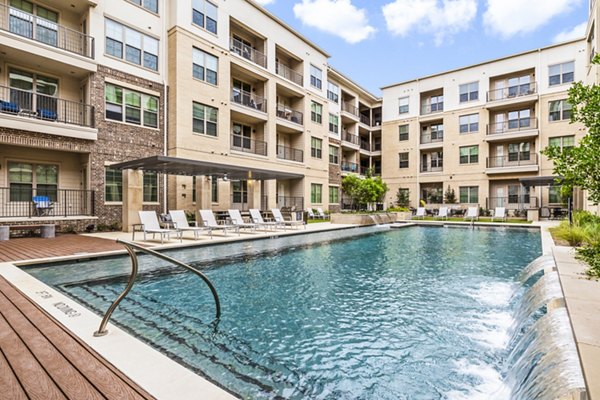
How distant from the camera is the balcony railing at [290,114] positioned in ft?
77.5

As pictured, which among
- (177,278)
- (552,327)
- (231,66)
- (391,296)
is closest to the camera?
(552,327)

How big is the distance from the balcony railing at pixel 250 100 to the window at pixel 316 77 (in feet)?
19.2

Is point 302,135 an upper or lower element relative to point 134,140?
upper

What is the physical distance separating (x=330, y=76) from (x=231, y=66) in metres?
11.8

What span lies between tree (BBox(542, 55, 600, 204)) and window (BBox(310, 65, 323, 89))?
2399 centimetres

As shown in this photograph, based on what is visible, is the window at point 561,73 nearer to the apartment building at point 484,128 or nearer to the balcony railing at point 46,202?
the apartment building at point 484,128

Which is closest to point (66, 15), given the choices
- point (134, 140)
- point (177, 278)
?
point (134, 140)

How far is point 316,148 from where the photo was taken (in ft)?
84.9

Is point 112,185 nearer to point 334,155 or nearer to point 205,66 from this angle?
point 205,66

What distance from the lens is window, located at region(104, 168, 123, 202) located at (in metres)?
14.6

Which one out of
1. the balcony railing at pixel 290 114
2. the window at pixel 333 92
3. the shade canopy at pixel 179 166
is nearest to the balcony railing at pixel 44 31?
the shade canopy at pixel 179 166

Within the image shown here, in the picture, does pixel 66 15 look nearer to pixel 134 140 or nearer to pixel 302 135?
pixel 134 140

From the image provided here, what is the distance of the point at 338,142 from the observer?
29.1 metres

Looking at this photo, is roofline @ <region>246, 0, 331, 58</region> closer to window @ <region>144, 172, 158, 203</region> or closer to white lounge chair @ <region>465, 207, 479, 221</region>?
window @ <region>144, 172, 158, 203</region>
